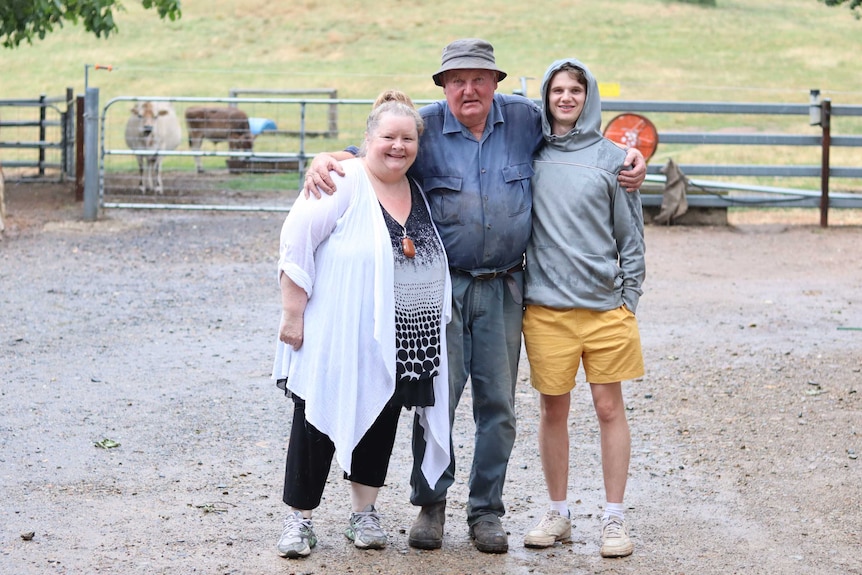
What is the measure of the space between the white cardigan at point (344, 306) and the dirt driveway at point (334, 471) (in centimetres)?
55

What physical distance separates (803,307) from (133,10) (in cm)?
4005

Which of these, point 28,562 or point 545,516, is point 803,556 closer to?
point 545,516

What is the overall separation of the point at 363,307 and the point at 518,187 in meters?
0.71

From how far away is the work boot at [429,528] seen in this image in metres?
4.29

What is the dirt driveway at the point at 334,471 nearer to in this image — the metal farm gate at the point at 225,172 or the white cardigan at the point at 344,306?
the white cardigan at the point at 344,306

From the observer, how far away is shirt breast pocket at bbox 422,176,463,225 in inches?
165

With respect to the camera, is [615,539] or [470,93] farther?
[615,539]

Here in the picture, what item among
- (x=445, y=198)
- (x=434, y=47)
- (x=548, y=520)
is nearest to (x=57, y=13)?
(x=445, y=198)

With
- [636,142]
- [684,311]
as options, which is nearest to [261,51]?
[636,142]

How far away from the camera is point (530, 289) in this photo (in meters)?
4.35

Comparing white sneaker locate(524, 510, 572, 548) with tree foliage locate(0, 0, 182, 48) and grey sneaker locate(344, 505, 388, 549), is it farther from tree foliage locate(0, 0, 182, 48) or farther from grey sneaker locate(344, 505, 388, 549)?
tree foliage locate(0, 0, 182, 48)

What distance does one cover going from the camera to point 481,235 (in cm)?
419

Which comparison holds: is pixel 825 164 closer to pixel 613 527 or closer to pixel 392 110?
pixel 613 527

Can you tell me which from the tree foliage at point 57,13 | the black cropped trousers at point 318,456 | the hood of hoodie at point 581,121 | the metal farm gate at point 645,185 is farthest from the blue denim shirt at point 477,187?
the tree foliage at point 57,13
